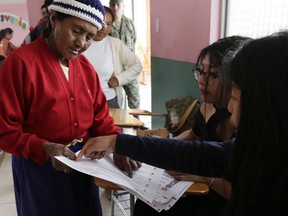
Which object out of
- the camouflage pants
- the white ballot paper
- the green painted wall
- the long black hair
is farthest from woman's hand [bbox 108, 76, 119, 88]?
the long black hair

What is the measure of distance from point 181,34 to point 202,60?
1205 mm

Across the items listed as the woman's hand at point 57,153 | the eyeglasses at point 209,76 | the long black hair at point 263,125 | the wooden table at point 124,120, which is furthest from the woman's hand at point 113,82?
the long black hair at point 263,125

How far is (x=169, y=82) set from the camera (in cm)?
297

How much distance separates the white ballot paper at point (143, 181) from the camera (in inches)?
36.9

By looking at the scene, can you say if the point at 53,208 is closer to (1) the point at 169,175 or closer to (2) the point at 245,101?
(1) the point at 169,175

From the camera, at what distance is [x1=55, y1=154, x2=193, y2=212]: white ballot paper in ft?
3.08

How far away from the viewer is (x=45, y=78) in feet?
3.34

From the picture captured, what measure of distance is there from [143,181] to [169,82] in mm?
2008

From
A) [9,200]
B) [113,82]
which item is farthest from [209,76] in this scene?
[9,200]

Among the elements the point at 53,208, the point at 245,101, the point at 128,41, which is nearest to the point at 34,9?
the point at 128,41

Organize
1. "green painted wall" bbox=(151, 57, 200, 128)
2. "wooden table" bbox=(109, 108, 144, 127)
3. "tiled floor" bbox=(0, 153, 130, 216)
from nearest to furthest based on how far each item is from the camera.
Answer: "wooden table" bbox=(109, 108, 144, 127) < "tiled floor" bbox=(0, 153, 130, 216) < "green painted wall" bbox=(151, 57, 200, 128)

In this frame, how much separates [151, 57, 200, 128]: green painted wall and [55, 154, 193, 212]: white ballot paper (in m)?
1.41

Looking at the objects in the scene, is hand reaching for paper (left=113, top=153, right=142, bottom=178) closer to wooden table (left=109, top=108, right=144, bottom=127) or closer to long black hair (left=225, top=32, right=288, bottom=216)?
long black hair (left=225, top=32, right=288, bottom=216)

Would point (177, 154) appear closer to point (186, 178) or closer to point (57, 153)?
point (186, 178)
